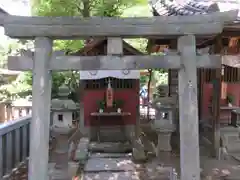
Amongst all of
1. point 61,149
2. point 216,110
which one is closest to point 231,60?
point 216,110

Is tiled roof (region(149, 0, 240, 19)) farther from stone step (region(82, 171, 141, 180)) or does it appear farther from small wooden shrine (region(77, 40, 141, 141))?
stone step (region(82, 171, 141, 180))

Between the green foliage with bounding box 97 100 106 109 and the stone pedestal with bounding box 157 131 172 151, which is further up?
the green foliage with bounding box 97 100 106 109

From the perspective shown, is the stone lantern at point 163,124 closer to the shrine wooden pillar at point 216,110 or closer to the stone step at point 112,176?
the shrine wooden pillar at point 216,110

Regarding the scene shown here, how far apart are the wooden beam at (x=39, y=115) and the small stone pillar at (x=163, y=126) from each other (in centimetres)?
491

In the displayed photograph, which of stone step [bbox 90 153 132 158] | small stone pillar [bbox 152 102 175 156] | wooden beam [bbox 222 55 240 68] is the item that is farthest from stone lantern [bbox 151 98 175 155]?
wooden beam [bbox 222 55 240 68]

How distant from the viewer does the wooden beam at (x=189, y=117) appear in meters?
4.81

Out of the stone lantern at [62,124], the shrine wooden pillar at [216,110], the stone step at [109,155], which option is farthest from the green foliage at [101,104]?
the shrine wooden pillar at [216,110]

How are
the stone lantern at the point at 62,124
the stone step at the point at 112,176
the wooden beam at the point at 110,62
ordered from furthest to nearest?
the stone lantern at the point at 62,124
the stone step at the point at 112,176
the wooden beam at the point at 110,62

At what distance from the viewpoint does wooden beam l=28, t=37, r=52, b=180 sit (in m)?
4.73

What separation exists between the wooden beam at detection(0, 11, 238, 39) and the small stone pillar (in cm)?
466

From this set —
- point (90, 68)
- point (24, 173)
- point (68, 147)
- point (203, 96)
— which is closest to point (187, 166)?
point (90, 68)

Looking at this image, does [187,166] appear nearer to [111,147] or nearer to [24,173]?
[24,173]

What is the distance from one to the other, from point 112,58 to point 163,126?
469 cm

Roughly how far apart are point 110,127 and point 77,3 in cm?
489
